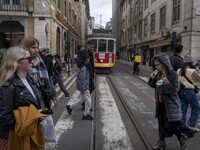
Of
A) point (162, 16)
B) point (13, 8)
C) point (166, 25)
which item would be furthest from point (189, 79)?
point (162, 16)

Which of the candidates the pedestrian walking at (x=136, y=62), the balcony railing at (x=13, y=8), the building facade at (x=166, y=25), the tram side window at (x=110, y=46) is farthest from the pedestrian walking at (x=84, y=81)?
the tram side window at (x=110, y=46)

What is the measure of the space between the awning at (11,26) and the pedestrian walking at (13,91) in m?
A: 17.4

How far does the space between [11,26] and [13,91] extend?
1797 cm

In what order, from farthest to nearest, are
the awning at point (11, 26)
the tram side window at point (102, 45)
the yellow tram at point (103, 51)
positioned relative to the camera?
1. the tram side window at point (102, 45)
2. the yellow tram at point (103, 51)
3. the awning at point (11, 26)

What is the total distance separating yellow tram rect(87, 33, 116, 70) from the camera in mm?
21797

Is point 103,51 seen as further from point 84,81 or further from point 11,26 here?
point 84,81

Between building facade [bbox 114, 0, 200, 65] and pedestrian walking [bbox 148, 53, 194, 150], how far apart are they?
10.7 m

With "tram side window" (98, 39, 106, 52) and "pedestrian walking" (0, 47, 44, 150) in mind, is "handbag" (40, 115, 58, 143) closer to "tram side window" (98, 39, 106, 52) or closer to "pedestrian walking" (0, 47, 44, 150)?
"pedestrian walking" (0, 47, 44, 150)

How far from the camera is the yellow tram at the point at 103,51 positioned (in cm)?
2180

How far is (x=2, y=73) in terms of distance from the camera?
8.98ft

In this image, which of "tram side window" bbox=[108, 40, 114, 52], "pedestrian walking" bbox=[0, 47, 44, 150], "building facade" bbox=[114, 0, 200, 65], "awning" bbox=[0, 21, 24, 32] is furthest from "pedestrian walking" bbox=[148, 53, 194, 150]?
"tram side window" bbox=[108, 40, 114, 52]

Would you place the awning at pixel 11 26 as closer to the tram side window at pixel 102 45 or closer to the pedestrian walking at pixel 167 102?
the tram side window at pixel 102 45

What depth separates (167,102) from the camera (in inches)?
187

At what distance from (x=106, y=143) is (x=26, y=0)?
1538 centimetres
